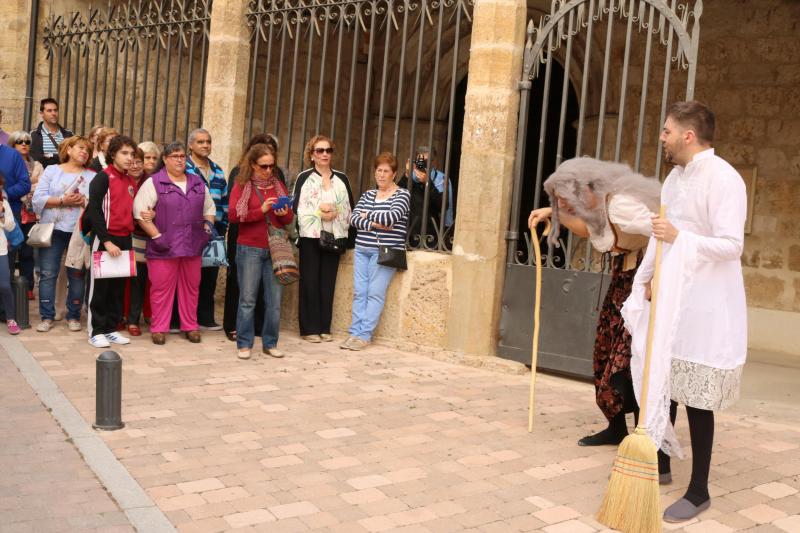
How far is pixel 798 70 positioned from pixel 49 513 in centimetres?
811

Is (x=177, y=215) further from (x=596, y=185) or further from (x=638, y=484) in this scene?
(x=638, y=484)

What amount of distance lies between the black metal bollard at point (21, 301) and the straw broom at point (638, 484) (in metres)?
5.50

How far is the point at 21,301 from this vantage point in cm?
749

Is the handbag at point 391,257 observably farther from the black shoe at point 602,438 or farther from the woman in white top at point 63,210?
the black shoe at point 602,438

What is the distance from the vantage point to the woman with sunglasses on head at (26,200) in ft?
28.0

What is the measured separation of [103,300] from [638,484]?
4866mm

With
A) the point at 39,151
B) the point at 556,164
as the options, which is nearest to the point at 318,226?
the point at 556,164

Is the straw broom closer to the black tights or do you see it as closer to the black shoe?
the black tights

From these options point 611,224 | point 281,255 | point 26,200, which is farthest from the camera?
point 26,200

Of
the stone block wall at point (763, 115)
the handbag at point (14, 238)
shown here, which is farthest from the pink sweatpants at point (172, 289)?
the stone block wall at point (763, 115)

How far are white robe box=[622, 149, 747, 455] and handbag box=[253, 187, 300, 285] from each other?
11.6 ft

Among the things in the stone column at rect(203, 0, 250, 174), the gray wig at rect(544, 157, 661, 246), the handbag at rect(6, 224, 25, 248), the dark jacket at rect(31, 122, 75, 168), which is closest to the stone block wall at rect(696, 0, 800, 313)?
the stone column at rect(203, 0, 250, 174)

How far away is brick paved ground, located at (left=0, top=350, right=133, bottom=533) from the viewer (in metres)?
3.59

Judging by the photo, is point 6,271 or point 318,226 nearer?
point 6,271
